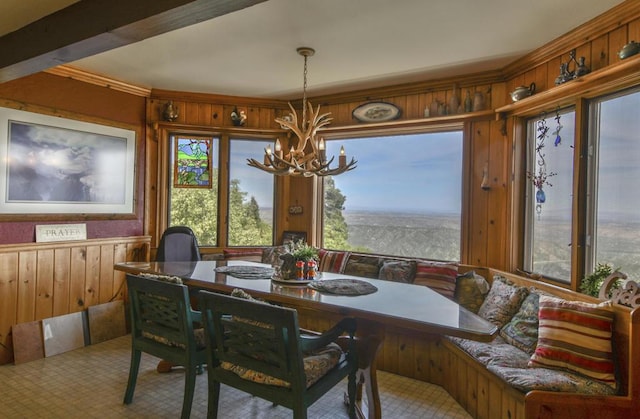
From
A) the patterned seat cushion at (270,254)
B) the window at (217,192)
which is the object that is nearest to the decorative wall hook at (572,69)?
the patterned seat cushion at (270,254)

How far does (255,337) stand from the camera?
182 cm

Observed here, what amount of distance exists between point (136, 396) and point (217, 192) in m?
2.42

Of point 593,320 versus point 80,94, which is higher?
point 80,94

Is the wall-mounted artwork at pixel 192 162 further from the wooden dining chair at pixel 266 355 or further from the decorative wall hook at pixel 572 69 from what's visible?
the decorative wall hook at pixel 572 69

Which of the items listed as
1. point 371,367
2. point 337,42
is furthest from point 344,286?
point 337,42

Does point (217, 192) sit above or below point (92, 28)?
below

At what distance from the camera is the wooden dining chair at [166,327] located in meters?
2.19

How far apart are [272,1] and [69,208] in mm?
2739

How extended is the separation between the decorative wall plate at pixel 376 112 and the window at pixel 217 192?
1.26 metres

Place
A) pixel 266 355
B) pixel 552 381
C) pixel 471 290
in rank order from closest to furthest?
pixel 266 355 → pixel 552 381 → pixel 471 290

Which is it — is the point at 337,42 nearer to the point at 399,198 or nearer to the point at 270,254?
the point at 399,198

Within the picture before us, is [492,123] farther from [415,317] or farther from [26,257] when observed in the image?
[26,257]

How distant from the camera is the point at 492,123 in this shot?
139 inches

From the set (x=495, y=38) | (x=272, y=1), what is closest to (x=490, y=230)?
(x=495, y=38)
